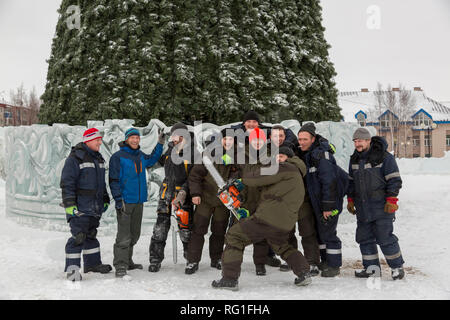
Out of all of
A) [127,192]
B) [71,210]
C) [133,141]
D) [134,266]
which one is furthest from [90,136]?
[134,266]

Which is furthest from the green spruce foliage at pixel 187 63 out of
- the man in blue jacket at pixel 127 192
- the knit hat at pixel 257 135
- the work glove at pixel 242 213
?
the work glove at pixel 242 213

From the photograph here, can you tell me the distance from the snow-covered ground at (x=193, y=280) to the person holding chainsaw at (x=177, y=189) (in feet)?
1.15

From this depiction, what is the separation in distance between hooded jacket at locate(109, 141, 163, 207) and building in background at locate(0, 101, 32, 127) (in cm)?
4396

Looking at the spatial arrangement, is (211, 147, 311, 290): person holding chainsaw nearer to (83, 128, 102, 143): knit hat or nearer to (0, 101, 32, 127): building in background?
(83, 128, 102, 143): knit hat

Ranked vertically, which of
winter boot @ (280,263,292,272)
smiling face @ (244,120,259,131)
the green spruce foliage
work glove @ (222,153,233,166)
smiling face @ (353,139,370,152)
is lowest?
winter boot @ (280,263,292,272)

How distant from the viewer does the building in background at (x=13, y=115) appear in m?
45.8

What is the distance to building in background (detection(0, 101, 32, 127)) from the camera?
45.8 m

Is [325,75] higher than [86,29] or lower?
lower

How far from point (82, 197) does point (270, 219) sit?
2212 mm

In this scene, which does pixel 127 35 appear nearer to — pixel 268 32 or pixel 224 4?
pixel 224 4

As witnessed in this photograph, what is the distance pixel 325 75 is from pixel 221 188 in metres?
5.85

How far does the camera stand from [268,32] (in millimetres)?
8562

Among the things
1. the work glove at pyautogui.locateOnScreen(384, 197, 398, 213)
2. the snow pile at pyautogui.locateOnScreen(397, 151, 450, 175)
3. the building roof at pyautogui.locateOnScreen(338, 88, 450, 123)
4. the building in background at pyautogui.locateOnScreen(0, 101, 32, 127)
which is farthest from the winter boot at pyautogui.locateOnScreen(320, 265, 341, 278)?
the building in background at pyautogui.locateOnScreen(0, 101, 32, 127)
